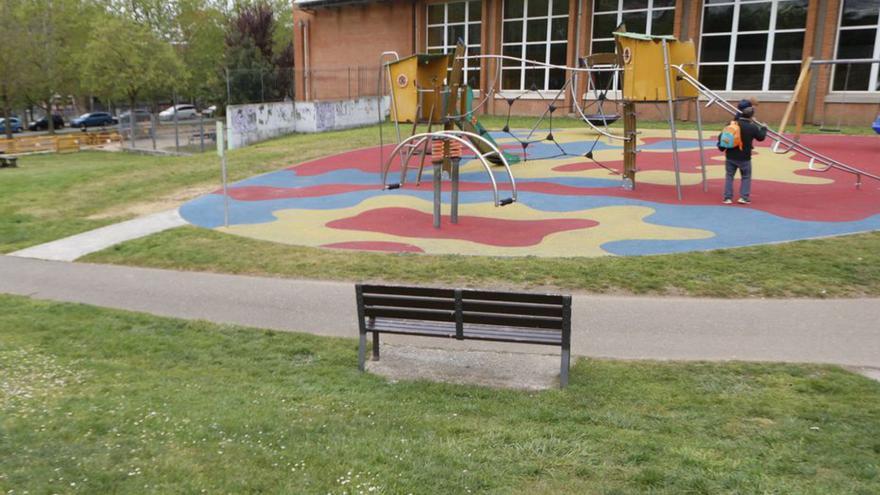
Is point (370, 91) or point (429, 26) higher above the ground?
point (429, 26)

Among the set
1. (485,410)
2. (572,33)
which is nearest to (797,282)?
(485,410)

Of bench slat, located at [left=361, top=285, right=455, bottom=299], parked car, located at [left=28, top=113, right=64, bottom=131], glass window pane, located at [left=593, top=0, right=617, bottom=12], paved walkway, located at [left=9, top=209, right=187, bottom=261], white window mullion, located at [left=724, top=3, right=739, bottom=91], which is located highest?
glass window pane, located at [left=593, top=0, right=617, bottom=12]

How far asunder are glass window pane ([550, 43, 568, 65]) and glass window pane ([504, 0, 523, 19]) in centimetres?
235

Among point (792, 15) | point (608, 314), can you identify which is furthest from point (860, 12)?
point (608, 314)

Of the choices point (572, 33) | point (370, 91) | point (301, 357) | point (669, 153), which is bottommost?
point (301, 357)

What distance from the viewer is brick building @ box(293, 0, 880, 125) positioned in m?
24.8

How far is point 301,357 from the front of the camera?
6.61 m

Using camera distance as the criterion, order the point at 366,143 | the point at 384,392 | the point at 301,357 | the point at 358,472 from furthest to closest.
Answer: the point at 366,143 < the point at 301,357 < the point at 384,392 < the point at 358,472

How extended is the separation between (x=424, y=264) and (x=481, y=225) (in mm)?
3034

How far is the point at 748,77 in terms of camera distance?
26.8m

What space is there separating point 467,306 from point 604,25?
26.7 m

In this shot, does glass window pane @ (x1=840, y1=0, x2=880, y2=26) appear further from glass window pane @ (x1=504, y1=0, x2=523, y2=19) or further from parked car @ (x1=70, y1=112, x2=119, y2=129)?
parked car @ (x1=70, y1=112, x2=119, y2=129)

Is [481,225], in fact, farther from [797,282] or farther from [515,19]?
[515,19]

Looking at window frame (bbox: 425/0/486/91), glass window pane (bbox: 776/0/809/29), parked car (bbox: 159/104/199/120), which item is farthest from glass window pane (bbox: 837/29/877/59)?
parked car (bbox: 159/104/199/120)
